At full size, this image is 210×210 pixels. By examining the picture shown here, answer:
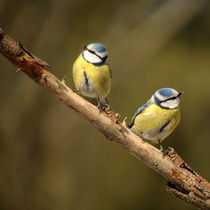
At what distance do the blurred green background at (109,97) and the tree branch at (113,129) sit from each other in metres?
1.33

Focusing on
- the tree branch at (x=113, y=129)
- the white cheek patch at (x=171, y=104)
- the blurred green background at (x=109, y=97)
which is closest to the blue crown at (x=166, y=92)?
the white cheek patch at (x=171, y=104)

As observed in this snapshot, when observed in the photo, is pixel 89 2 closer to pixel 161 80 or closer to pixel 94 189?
pixel 161 80

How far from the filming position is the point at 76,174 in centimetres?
324

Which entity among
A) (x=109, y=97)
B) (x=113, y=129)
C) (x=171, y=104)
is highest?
(x=109, y=97)

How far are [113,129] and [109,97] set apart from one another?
160cm

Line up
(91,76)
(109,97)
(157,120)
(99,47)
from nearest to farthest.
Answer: (99,47)
(91,76)
(157,120)
(109,97)

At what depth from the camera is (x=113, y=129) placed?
1.44 m

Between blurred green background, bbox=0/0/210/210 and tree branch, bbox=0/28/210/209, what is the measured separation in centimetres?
133

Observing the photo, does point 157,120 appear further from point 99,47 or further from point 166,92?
point 99,47

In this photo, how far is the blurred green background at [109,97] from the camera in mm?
3096

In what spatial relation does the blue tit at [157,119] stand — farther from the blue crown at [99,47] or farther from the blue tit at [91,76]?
the blue crown at [99,47]

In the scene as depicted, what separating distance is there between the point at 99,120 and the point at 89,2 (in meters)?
2.47

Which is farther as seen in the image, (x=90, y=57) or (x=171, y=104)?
(x=171, y=104)

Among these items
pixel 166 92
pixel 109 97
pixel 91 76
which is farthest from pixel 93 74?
pixel 109 97
